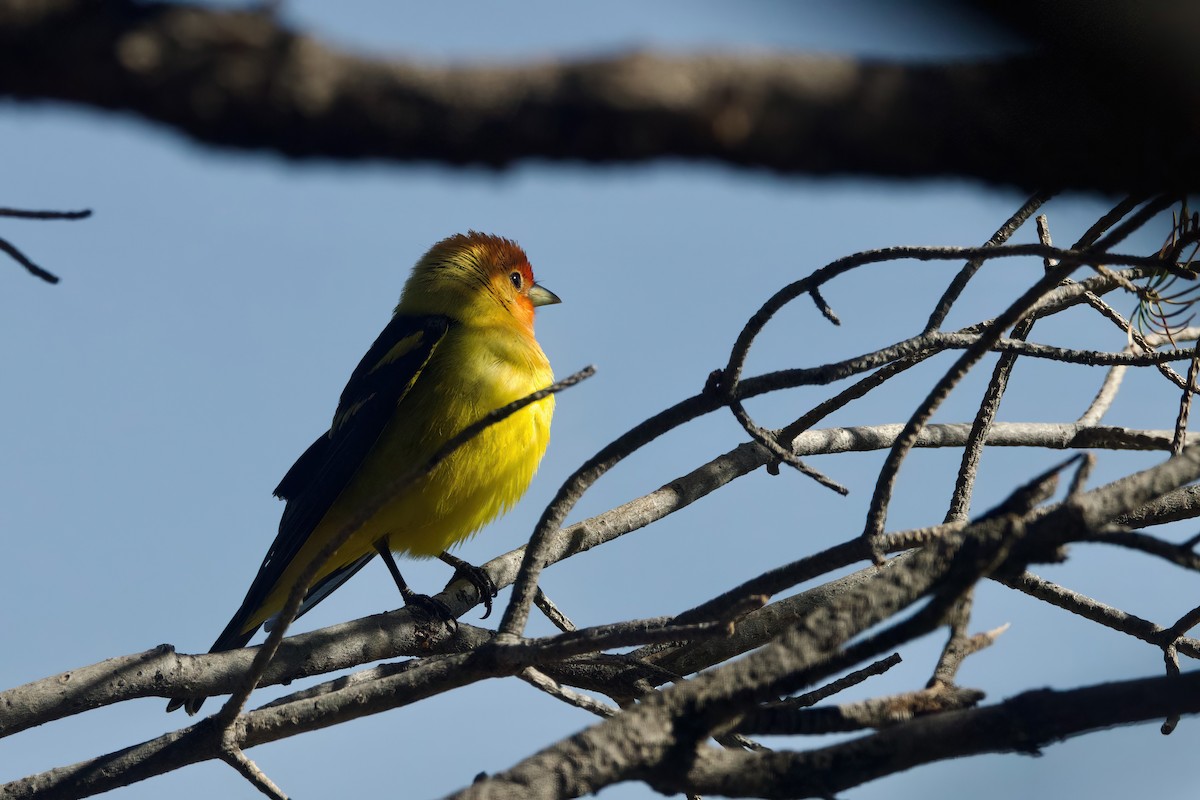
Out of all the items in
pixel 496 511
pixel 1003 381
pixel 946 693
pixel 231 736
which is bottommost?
pixel 946 693

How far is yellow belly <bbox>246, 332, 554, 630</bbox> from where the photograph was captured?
5.15 metres

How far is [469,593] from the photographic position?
15.9ft

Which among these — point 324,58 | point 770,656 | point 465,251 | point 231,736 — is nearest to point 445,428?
point 465,251

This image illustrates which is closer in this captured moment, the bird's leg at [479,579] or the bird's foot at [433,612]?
the bird's foot at [433,612]

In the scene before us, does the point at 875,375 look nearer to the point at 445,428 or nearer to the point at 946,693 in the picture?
the point at 946,693

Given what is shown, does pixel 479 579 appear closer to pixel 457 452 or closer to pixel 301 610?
pixel 457 452

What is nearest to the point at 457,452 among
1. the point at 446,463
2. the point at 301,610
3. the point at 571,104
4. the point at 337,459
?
the point at 446,463

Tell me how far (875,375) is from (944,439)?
835mm

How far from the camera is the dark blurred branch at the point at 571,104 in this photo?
121 cm

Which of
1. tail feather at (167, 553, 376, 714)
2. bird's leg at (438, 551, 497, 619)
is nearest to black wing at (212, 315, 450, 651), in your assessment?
tail feather at (167, 553, 376, 714)

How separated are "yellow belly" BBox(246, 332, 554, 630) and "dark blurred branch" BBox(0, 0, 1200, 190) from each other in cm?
385

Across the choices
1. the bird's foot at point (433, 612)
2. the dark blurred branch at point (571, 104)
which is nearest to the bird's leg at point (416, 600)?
the bird's foot at point (433, 612)

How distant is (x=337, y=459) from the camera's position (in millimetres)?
5398

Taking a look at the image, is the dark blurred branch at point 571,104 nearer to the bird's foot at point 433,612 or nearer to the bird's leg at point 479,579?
the bird's foot at point 433,612
